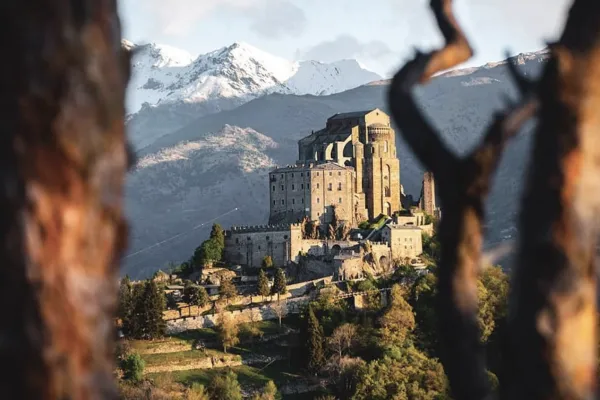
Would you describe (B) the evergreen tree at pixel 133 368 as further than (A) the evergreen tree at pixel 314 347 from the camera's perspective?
No

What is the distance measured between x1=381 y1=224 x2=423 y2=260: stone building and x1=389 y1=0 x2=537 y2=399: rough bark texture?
252 feet

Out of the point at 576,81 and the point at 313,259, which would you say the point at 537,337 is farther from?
the point at 313,259

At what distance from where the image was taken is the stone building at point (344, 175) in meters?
87.6

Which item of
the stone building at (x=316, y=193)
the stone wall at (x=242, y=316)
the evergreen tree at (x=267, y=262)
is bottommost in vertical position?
the stone wall at (x=242, y=316)

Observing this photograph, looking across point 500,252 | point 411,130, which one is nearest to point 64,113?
point 411,130

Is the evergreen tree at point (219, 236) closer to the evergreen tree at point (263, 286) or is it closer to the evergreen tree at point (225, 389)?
the evergreen tree at point (263, 286)

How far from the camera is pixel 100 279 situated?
582 centimetres

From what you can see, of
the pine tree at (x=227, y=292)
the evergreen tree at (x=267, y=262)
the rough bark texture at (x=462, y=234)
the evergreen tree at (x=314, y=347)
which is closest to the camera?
the rough bark texture at (x=462, y=234)

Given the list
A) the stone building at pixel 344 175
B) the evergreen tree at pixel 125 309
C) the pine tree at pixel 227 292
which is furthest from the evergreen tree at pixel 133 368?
the stone building at pixel 344 175

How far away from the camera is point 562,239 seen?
6.69m

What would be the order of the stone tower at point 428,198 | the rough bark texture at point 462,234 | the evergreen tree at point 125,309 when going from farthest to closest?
1. the stone tower at point 428,198
2. the evergreen tree at point 125,309
3. the rough bark texture at point 462,234

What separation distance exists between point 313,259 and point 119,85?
7707 cm

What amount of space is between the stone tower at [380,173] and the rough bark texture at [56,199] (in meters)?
85.7

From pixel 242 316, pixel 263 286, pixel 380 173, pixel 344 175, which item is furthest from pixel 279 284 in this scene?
pixel 380 173
